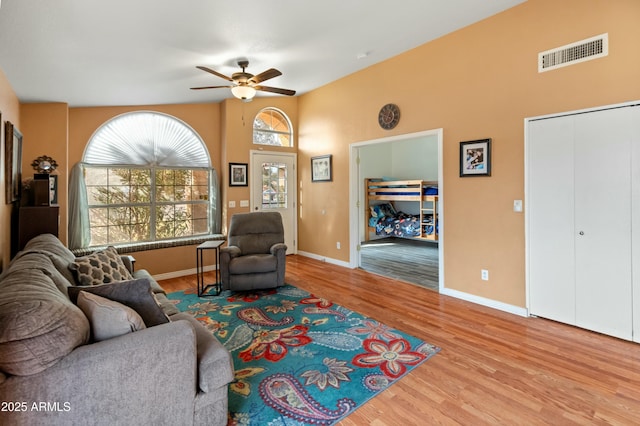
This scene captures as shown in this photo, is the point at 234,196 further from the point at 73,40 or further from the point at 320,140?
the point at 73,40

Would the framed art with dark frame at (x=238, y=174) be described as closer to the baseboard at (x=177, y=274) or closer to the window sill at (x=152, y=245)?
the window sill at (x=152, y=245)

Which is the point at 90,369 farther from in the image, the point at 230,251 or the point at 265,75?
the point at 265,75

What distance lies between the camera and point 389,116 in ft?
14.9

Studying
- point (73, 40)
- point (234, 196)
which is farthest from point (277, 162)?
point (73, 40)

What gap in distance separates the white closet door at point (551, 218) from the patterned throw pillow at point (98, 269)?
3.90 metres

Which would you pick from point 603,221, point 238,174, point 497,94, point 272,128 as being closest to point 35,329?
point 603,221

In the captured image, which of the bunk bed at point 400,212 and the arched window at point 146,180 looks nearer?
the arched window at point 146,180

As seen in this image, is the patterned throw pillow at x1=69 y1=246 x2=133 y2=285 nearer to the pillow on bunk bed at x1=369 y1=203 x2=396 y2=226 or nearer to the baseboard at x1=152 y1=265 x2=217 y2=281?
the baseboard at x1=152 y1=265 x2=217 y2=281

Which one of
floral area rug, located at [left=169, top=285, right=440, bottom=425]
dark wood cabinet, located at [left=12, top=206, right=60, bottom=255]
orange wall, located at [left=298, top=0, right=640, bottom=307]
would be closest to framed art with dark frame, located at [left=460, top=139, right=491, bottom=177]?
orange wall, located at [left=298, top=0, right=640, bottom=307]

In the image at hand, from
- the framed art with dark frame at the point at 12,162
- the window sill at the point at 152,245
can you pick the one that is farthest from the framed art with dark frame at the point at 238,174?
the framed art with dark frame at the point at 12,162

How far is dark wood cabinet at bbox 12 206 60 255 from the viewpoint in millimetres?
3301

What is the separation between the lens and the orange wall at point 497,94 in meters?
2.77

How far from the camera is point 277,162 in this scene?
6.13 metres

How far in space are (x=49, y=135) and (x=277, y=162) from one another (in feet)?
11.1
